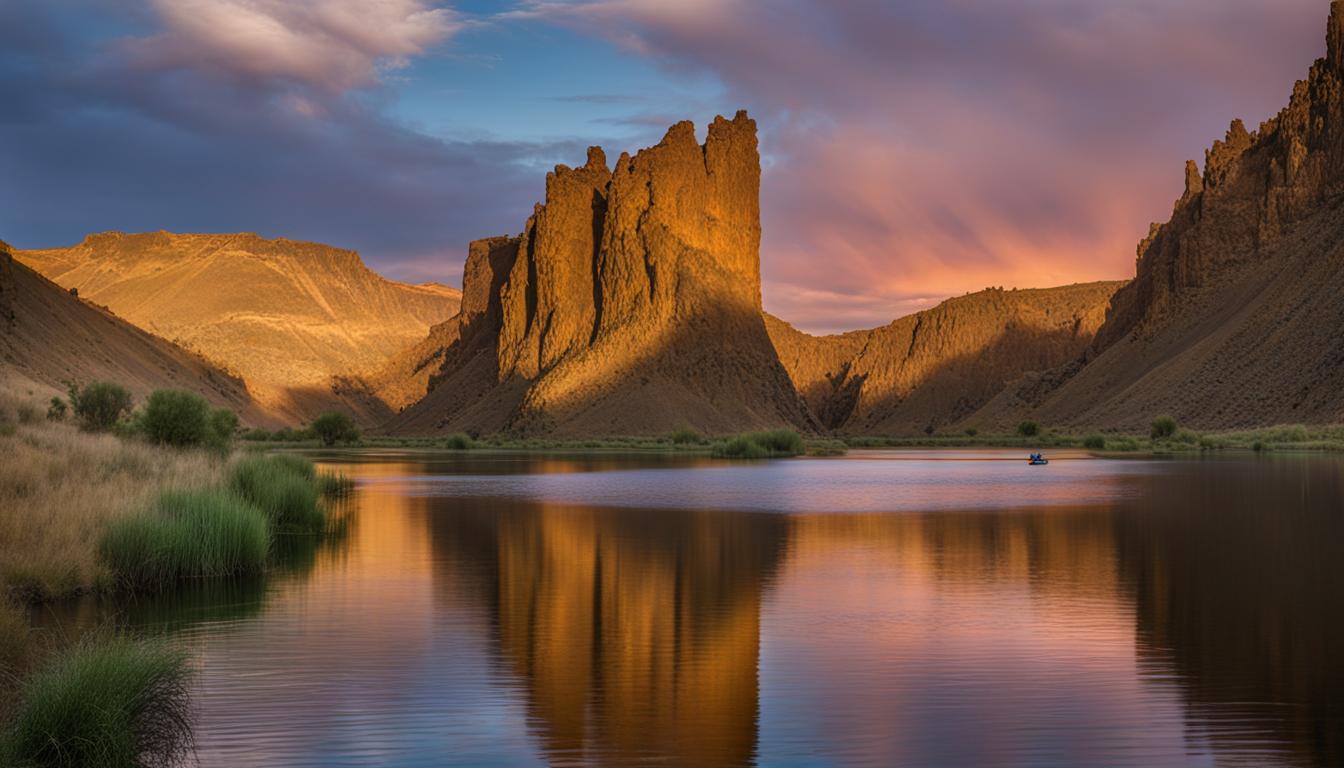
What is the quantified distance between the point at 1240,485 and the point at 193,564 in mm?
33816

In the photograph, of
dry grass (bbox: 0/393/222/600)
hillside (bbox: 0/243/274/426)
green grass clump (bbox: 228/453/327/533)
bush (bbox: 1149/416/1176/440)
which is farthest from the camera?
bush (bbox: 1149/416/1176/440)

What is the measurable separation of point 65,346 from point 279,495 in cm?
6167

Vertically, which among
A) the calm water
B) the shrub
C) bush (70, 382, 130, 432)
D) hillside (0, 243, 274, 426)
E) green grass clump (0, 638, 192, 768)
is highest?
hillside (0, 243, 274, 426)

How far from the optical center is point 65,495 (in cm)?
1894

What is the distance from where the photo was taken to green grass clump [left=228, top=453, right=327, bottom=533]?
26.9 meters

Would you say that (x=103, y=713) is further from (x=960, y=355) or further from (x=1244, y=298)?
(x=960, y=355)

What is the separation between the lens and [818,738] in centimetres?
1045

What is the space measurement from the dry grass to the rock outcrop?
3065 inches

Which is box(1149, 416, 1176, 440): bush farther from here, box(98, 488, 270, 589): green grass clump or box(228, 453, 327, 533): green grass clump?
box(98, 488, 270, 589): green grass clump

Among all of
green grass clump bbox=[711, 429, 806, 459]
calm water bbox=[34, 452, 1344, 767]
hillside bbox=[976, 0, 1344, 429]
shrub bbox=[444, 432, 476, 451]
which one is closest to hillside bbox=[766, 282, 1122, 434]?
hillside bbox=[976, 0, 1344, 429]

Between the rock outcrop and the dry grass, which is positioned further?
the rock outcrop

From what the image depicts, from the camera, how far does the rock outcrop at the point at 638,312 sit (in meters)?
108

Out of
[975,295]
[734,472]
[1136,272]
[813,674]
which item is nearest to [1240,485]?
[734,472]

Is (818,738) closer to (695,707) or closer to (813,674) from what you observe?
(695,707)
